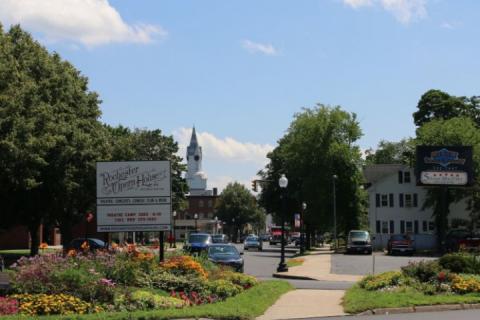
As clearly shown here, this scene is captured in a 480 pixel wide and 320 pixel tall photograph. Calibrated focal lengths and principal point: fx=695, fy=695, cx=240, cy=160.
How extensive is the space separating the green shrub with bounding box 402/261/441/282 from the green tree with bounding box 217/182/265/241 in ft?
432

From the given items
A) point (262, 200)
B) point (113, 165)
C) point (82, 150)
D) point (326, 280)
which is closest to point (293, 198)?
point (262, 200)

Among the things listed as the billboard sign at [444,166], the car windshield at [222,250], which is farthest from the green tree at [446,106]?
the car windshield at [222,250]

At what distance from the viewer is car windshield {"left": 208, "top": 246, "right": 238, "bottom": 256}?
1147 inches

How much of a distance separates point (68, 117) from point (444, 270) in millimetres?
26538

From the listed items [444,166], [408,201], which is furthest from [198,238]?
[408,201]

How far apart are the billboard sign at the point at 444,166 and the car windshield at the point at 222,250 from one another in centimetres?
1821

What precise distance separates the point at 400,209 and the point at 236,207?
81501 millimetres

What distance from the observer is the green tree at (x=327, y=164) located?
70.4m

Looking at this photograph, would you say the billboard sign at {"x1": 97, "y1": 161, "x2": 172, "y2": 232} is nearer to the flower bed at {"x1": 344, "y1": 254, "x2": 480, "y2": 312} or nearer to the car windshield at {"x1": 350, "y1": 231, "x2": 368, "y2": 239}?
the flower bed at {"x1": 344, "y1": 254, "x2": 480, "y2": 312}

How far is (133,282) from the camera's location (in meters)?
16.7

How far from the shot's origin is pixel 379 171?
264 ft

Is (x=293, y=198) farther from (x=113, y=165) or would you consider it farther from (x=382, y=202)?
(x=113, y=165)

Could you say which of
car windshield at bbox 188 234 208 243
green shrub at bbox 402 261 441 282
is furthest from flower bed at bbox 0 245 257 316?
car windshield at bbox 188 234 208 243

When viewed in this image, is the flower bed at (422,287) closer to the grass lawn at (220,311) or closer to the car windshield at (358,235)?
the grass lawn at (220,311)
